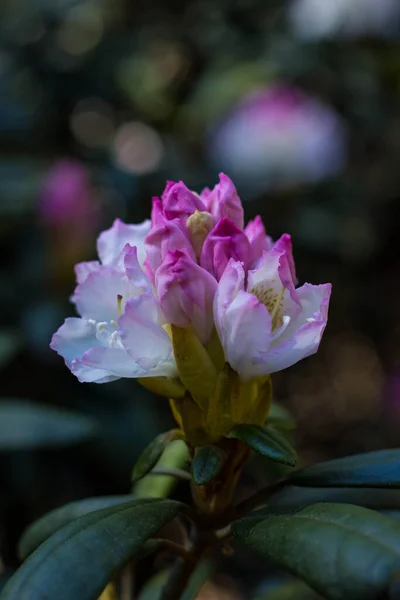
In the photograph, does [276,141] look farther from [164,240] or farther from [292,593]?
[164,240]

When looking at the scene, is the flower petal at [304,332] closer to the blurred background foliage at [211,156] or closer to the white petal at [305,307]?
the white petal at [305,307]

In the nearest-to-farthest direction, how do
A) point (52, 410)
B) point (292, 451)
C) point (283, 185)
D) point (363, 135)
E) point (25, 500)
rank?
1. point (292, 451)
2. point (52, 410)
3. point (25, 500)
4. point (283, 185)
5. point (363, 135)

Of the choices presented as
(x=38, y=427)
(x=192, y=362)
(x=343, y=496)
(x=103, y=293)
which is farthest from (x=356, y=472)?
(x=38, y=427)

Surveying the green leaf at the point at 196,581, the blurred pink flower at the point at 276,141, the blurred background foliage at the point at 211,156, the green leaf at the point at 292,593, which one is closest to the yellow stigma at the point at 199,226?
the green leaf at the point at 196,581

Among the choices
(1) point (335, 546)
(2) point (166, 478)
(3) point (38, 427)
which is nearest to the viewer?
(1) point (335, 546)

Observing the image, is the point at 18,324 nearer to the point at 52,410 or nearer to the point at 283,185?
the point at 52,410

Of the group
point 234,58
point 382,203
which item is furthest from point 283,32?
point 382,203
